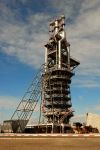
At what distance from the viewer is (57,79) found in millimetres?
136875

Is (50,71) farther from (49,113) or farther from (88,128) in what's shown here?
(88,128)

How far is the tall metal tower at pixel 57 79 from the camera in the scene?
133750 mm

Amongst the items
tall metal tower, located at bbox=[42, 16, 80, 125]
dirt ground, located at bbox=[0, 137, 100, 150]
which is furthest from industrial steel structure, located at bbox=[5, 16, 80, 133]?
dirt ground, located at bbox=[0, 137, 100, 150]

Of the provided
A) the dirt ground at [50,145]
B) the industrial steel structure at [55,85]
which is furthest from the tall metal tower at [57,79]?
the dirt ground at [50,145]

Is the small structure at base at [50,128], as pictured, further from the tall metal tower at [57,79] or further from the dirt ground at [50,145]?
the dirt ground at [50,145]

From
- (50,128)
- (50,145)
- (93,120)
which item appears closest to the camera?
(50,145)

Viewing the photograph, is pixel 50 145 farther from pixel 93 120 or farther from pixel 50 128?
pixel 50 128

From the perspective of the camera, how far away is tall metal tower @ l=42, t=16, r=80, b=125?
133750mm

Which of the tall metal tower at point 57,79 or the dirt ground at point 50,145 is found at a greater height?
the tall metal tower at point 57,79

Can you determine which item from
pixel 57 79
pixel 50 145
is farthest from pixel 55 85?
pixel 50 145

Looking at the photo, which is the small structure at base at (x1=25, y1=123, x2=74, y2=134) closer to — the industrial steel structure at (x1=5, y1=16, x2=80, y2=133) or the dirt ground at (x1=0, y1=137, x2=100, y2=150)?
the industrial steel structure at (x1=5, y1=16, x2=80, y2=133)

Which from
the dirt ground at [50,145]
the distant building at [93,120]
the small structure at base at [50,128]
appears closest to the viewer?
the dirt ground at [50,145]

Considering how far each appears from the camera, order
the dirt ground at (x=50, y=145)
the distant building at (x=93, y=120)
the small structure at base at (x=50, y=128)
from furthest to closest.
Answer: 1. the small structure at base at (x=50, y=128)
2. the distant building at (x=93, y=120)
3. the dirt ground at (x=50, y=145)

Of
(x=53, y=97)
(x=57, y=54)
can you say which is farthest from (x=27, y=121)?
(x=57, y=54)
